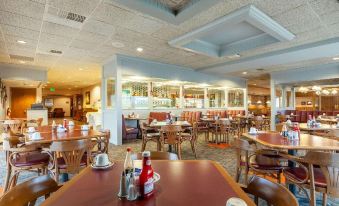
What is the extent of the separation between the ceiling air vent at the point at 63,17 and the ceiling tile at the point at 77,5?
0.52 feet

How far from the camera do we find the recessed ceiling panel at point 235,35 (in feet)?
12.6

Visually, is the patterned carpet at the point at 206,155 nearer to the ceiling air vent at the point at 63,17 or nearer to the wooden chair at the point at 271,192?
the wooden chair at the point at 271,192

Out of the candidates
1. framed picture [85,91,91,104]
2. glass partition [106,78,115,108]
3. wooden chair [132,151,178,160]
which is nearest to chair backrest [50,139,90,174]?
wooden chair [132,151,178,160]

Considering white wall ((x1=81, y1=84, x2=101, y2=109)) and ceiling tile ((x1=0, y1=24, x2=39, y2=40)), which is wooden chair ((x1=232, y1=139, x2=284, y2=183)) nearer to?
ceiling tile ((x1=0, y1=24, x2=39, y2=40))

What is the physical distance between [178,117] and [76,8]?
6.37 meters

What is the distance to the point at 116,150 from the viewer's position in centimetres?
592

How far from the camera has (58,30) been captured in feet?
15.2

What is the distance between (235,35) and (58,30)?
4.51 metres

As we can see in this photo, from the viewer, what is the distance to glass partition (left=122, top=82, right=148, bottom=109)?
8.16 meters

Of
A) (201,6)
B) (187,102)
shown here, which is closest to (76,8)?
(201,6)

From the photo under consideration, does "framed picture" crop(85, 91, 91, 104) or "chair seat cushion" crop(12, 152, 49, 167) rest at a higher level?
"framed picture" crop(85, 91, 91, 104)

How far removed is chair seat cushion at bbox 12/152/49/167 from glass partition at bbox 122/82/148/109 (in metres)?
4.92

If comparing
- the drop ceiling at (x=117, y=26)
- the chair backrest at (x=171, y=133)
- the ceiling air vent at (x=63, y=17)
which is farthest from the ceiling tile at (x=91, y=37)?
the chair backrest at (x=171, y=133)

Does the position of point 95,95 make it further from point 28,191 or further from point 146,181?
point 146,181
